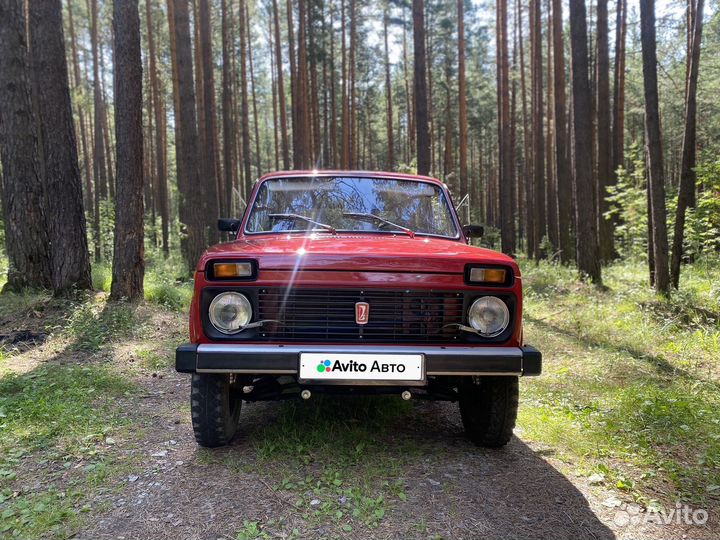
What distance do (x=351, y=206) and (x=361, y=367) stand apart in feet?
5.57

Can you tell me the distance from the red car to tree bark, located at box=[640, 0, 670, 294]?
721cm

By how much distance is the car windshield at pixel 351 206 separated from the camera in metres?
3.91

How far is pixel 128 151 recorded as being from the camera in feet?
26.2

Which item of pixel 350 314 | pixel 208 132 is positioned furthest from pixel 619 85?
pixel 350 314

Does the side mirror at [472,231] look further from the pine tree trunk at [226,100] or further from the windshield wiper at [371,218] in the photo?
the pine tree trunk at [226,100]

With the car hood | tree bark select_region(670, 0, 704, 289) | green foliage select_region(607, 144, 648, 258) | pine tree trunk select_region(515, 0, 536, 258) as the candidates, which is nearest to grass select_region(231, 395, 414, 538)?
the car hood

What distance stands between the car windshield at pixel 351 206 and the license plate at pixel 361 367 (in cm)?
129

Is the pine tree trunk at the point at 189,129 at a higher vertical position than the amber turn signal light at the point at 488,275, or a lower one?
higher

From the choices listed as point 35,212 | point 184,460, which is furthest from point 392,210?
point 35,212

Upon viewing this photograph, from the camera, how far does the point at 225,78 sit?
20.8 metres

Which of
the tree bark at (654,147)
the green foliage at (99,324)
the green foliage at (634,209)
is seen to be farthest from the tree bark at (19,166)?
the green foliage at (634,209)

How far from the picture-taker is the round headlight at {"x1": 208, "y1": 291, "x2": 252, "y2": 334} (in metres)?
2.89

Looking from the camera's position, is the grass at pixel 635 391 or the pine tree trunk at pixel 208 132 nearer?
the grass at pixel 635 391

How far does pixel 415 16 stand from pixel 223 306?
37.4 ft
